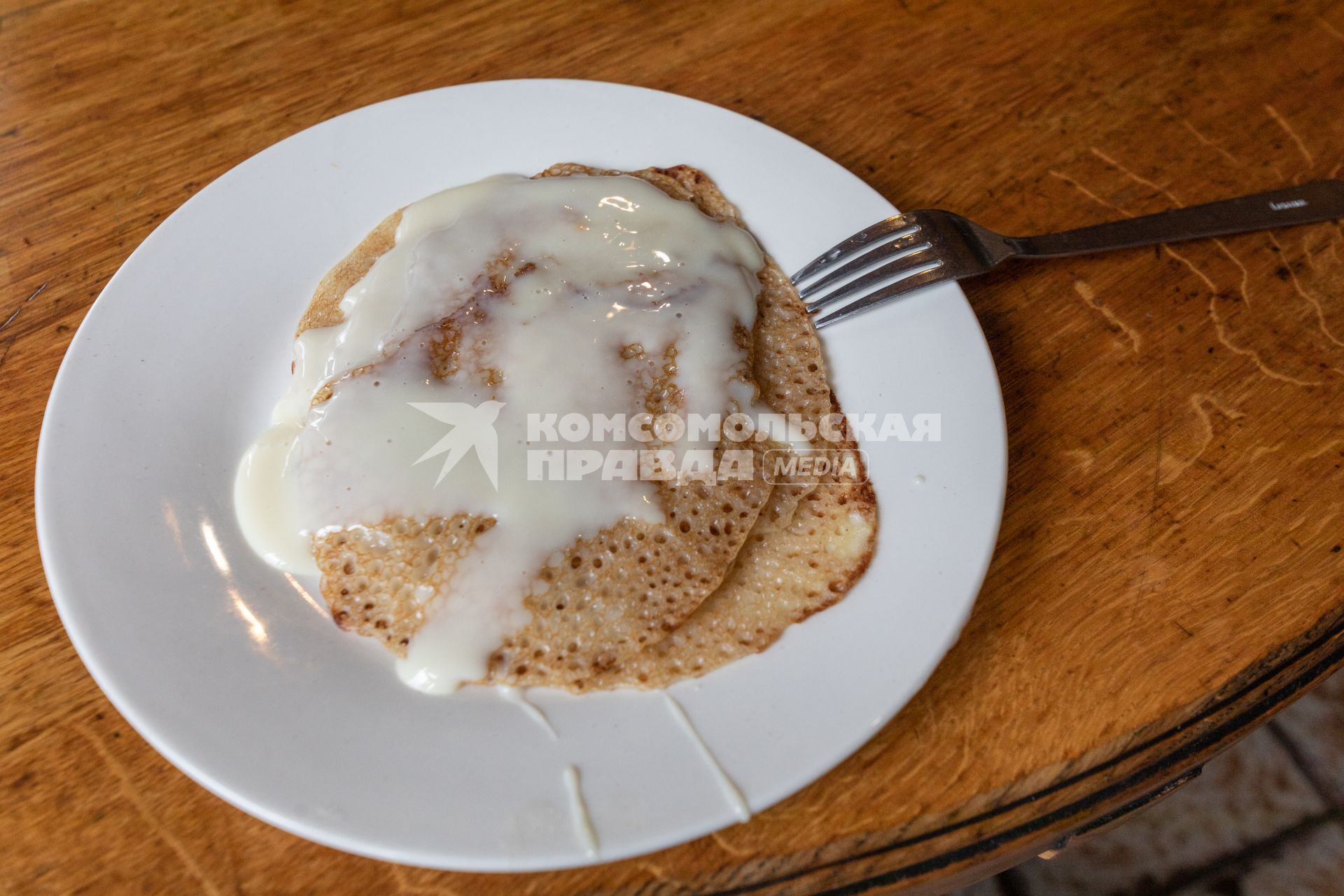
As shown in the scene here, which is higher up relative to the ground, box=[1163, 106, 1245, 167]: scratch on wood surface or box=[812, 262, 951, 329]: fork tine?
box=[812, 262, 951, 329]: fork tine

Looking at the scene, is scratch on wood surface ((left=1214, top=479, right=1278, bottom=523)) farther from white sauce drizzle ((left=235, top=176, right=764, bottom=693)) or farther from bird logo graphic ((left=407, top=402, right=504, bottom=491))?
bird logo graphic ((left=407, top=402, right=504, bottom=491))

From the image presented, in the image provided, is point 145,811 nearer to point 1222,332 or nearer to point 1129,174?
point 1222,332

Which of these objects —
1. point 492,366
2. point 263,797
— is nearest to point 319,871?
point 263,797

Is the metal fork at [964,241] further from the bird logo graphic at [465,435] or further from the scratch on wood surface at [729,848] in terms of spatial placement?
the scratch on wood surface at [729,848]

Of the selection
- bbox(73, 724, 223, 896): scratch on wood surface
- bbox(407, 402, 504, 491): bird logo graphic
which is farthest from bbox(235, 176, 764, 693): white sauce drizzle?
bbox(73, 724, 223, 896): scratch on wood surface

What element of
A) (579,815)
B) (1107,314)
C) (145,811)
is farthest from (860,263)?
(145,811)
